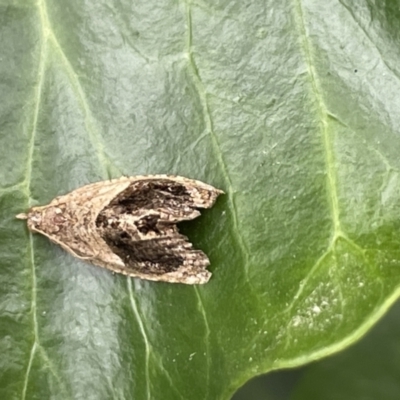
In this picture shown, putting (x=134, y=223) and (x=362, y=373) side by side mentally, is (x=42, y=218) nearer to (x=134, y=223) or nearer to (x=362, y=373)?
(x=134, y=223)

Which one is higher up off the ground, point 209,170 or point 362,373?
point 209,170

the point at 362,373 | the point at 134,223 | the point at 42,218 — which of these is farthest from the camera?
the point at 362,373

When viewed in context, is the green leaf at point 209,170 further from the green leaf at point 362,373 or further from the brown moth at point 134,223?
the green leaf at point 362,373

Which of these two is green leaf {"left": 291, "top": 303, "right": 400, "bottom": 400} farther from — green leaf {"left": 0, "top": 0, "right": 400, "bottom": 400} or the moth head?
the moth head

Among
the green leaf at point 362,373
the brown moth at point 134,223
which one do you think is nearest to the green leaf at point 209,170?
the brown moth at point 134,223

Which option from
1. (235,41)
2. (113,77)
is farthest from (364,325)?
(113,77)

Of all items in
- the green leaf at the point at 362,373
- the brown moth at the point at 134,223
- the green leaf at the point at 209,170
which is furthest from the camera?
the green leaf at the point at 362,373

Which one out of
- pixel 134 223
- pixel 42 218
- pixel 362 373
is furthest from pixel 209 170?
pixel 362 373

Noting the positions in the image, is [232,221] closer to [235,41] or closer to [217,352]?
[217,352]
